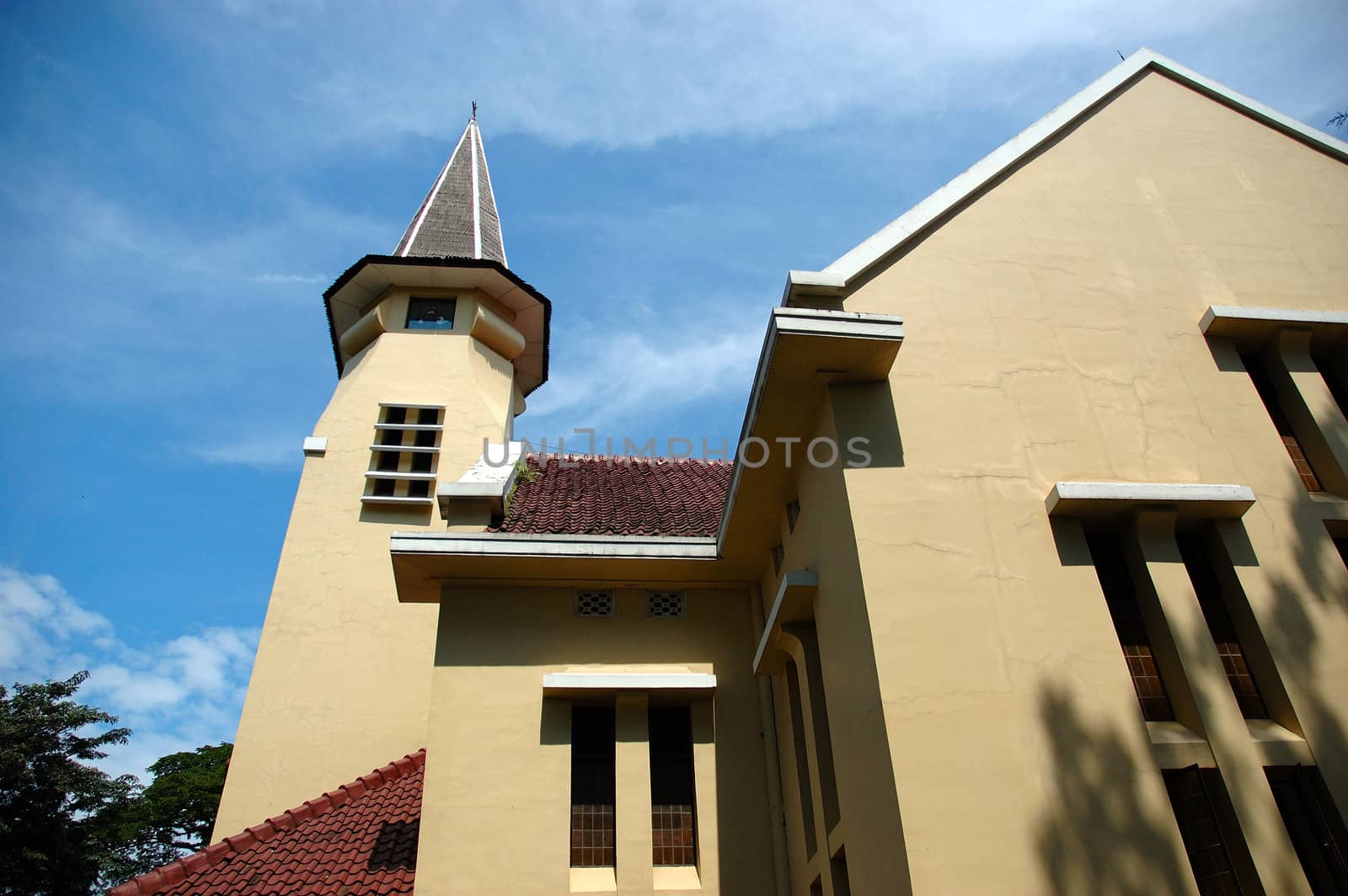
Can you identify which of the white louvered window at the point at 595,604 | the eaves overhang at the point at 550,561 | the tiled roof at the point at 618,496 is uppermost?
the tiled roof at the point at 618,496

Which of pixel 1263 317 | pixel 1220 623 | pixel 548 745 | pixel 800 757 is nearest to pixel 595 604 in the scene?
pixel 548 745

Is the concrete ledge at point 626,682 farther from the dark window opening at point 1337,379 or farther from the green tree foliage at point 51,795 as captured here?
the green tree foliage at point 51,795

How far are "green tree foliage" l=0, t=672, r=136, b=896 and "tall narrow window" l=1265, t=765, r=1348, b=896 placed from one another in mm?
27981

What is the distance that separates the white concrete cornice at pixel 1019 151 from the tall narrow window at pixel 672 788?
200 inches

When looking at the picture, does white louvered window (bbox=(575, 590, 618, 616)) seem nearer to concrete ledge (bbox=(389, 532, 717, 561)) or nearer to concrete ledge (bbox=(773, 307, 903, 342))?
concrete ledge (bbox=(389, 532, 717, 561))

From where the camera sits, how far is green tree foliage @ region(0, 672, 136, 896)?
2336 centimetres

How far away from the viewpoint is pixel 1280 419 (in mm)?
8047

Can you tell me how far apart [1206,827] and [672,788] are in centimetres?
521

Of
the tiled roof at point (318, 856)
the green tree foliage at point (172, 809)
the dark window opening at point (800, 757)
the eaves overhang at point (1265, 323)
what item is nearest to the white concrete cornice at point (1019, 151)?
the eaves overhang at point (1265, 323)

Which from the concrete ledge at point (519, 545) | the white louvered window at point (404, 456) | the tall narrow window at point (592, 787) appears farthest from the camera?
the white louvered window at point (404, 456)

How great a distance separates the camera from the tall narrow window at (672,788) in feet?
29.7

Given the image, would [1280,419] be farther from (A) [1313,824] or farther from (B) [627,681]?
(B) [627,681]

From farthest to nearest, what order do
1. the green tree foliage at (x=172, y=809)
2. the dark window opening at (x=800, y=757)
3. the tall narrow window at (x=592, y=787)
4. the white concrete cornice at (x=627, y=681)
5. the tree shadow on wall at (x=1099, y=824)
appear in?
the green tree foliage at (x=172, y=809) < the white concrete cornice at (x=627, y=681) < the tall narrow window at (x=592, y=787) < the dark window opening at (x=800, y=757) < the tree shadow on wall at (x=1099, y=824)

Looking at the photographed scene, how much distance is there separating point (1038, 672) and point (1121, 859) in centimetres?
123
